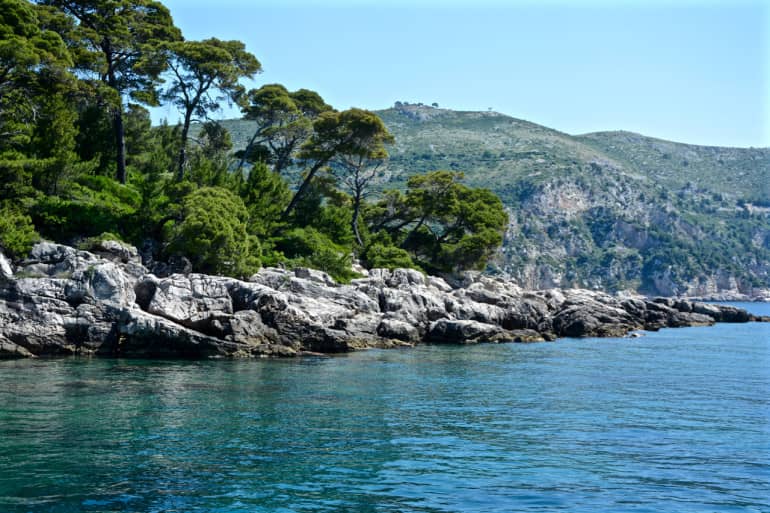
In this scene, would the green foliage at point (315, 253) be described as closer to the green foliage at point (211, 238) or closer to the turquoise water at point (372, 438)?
the green foliage at point (211, 238)

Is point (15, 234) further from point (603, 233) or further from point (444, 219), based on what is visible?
point (603, 233)

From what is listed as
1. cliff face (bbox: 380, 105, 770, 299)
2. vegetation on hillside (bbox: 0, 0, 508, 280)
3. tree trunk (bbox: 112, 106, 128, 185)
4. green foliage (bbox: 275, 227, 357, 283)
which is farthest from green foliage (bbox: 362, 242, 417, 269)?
cliff face (bbox: 380, 105, 770, 299)

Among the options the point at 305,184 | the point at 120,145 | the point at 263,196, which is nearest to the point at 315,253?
the point at 263,196

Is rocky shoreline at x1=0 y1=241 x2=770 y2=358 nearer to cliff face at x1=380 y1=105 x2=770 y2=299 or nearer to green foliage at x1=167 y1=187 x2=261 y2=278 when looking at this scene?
green foliage at x1=167 y1=187 x2=261 y2=278

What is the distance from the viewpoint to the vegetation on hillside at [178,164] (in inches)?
1517

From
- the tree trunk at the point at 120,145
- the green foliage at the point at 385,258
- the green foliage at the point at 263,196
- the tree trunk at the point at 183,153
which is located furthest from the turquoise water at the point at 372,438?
the green foliage at the point at 385,258

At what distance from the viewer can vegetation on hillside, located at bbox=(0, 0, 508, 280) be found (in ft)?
126

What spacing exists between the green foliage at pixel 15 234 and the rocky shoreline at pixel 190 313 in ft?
1.89

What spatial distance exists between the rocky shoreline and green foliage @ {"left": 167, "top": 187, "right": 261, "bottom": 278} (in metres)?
1.61

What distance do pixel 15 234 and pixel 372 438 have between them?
24330 millimetres

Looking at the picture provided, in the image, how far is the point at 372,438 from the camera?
1703cm

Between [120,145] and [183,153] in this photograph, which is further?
[183,153]

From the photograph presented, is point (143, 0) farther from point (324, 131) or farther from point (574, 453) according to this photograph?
point (574, 453)

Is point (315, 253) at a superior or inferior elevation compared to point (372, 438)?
superior
